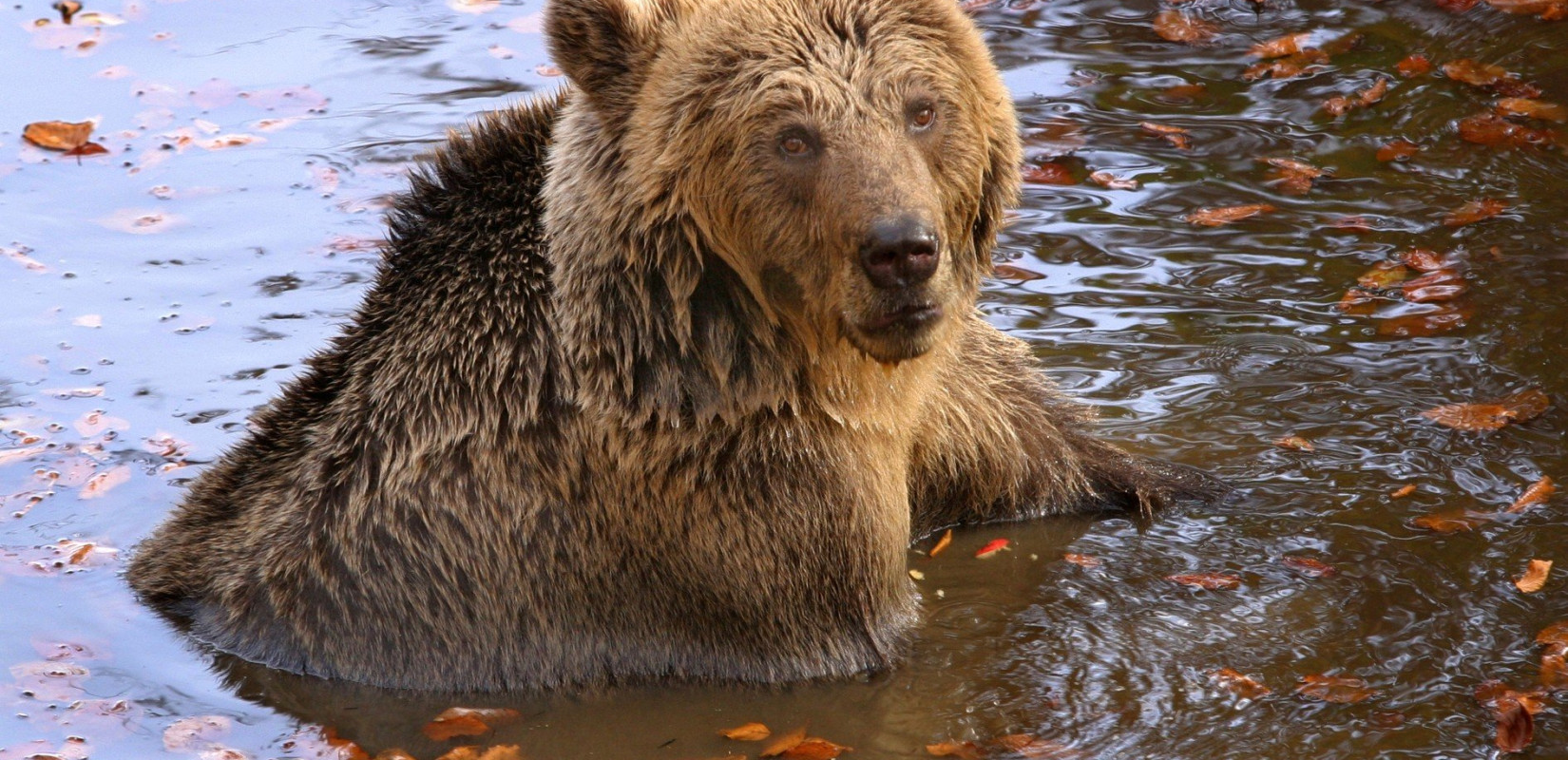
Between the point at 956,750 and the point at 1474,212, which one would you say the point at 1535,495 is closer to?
the point at 1474,212

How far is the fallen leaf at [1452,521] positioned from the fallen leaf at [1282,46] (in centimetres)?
493

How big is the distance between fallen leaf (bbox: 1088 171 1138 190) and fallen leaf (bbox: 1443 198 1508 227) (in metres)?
1.73

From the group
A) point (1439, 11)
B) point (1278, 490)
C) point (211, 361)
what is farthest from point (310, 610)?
point (1439, 11)

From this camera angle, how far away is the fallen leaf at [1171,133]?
9.68 meters

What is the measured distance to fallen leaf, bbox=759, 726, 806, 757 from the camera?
548cm

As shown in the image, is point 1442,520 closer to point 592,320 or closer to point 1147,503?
point 1147,503

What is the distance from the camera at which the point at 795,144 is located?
485 centimetres

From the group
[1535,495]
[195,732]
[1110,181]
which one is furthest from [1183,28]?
[195,732]

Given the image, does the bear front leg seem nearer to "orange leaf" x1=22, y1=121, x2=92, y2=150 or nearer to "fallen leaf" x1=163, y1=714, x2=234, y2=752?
"fallen leaf" x1=163, y1=714, x2=234, y2=752

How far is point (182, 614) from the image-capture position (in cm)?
614

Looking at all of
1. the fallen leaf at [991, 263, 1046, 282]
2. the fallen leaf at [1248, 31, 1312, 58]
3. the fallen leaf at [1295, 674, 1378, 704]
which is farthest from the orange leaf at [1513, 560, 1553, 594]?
the fallen leaf at [1248, 31, 1312, 58]

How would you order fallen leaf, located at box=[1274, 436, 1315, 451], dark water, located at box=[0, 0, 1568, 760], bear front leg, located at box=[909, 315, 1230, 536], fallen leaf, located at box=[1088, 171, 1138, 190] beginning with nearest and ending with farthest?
dark water, located at box=[0, 0, 1568, 760], bear front leg, located at box=[909, 315, 1230, 536], fallen leaf, located at box=[1274, 436, 1315, 451], fallen leaf, located at box=[1088, 171, 1138, 190]

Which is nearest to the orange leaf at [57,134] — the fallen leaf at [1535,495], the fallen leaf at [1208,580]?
the fallen leaf at [1208,580]

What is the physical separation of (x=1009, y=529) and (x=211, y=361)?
416 cm
